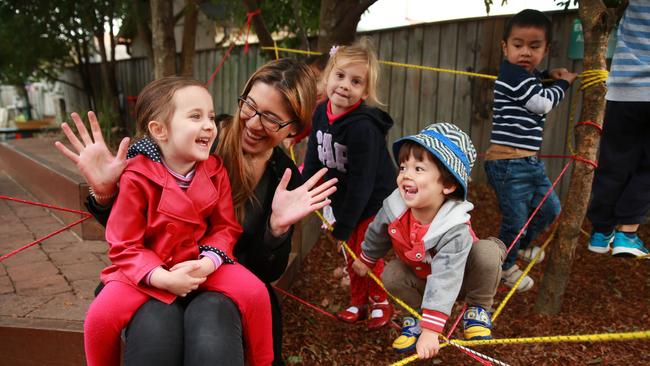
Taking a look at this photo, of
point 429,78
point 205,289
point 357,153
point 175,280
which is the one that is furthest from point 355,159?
point 429,78

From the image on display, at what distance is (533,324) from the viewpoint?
2.72 metres

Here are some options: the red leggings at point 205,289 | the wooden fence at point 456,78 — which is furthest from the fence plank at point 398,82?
the red leggings at point 205,289

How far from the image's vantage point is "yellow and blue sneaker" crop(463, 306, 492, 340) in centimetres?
189

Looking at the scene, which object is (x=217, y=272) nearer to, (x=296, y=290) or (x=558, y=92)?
(x=296, y=290)

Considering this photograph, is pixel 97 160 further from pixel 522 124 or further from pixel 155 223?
pixel 522 124

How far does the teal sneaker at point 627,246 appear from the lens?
2.41m

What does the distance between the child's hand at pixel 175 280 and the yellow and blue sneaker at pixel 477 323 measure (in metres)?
1.05

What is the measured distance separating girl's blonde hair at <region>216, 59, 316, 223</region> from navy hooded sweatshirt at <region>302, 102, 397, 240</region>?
56 cm

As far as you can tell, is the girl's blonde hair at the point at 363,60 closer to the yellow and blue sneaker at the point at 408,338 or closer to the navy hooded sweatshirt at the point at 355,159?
the navy hooded sweatshirt at the point at 355,159

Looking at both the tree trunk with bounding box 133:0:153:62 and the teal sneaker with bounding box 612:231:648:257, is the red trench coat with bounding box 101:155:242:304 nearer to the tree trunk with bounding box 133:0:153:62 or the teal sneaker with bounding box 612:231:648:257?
the teal sneaker with bounding box 612:231:648:257

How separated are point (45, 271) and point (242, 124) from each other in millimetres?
1700

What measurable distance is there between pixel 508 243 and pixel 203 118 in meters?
1.95

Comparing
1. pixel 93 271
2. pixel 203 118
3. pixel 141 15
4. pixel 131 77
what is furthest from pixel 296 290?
pixel 131 77

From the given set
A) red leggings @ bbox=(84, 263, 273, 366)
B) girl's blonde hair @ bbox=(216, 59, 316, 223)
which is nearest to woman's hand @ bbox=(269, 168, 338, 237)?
girl's blonde hair @ bbox=(216, 59, 316, 223)
